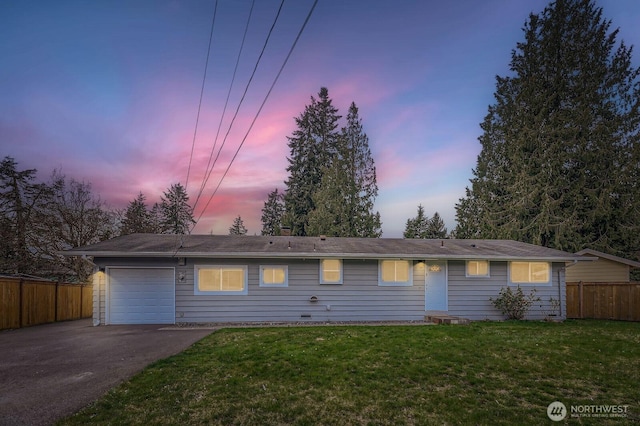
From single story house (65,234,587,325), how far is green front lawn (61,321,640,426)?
126 inches

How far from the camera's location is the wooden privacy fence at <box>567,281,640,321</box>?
45.5ft

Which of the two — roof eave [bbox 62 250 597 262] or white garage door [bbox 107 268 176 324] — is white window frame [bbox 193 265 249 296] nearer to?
roof eave [bbox 62 250 597 262]

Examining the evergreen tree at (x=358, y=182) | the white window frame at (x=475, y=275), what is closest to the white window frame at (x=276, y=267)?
the white window frame at (x=475, y=275)

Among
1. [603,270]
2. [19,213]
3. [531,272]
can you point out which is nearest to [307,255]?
[531,272]

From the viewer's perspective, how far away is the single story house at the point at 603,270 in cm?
1658

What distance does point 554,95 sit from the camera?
2427 cm

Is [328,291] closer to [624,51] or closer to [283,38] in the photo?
[283,38]

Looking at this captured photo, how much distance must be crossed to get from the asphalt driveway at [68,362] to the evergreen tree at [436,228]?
29221 mm

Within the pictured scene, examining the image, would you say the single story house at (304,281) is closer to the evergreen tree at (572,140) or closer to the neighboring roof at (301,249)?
the neighboring roof at (301,249)

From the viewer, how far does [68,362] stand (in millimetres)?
7262

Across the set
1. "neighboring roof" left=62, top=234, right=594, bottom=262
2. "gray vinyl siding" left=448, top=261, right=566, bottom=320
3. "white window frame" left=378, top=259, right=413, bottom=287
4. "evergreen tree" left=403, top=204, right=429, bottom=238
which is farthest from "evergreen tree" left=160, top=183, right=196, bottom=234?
"gray vinyl siding" left=448, top=261, right=566, bottom=320

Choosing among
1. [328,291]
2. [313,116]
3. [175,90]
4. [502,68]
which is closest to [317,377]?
[328,291]

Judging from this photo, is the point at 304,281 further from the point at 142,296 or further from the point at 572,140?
the point at 572,140

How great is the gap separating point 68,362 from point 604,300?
18.3 metres
